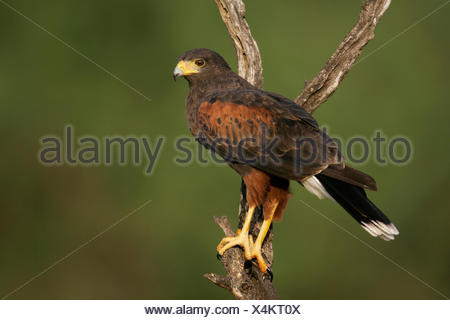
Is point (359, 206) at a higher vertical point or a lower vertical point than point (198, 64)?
lower

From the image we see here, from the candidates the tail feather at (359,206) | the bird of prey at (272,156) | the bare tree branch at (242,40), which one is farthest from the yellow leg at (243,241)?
the bare tree branch at (242,40)

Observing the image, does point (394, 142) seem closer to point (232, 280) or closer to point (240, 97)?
point (240, 97)

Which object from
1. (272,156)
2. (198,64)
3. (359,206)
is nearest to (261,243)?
(272,156)

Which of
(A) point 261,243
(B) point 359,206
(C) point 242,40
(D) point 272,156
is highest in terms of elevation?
(C) point 242,40

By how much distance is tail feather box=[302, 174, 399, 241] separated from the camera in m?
3.81

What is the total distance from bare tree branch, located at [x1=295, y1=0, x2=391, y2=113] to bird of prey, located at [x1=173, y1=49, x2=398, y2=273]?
0.64 meters

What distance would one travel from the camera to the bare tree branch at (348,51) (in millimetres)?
4688

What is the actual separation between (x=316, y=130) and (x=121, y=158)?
10.0ft

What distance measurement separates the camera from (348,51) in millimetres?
4719

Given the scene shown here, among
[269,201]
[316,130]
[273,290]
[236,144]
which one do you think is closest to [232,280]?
[273,290]

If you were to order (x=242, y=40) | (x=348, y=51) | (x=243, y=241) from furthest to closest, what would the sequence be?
(x=242, y=40) → (x=348, y=51) → (x=243, y=241)

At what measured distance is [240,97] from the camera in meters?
4.11

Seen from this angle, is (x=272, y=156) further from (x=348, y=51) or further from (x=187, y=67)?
(x=348, y=51)

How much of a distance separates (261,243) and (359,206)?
806 mm
